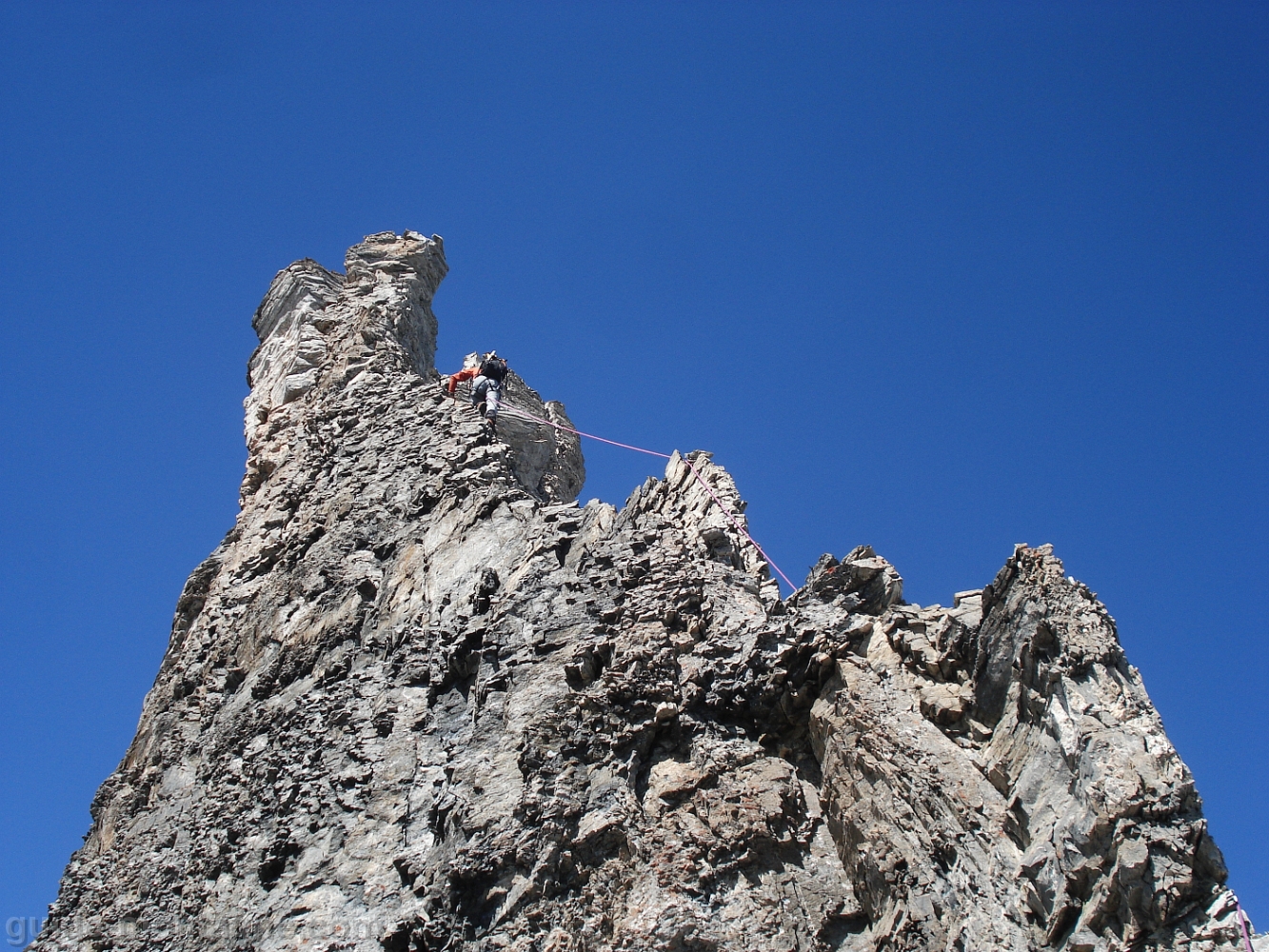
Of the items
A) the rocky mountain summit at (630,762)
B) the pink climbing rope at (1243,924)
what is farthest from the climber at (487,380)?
the pink climbing rope at (1243,924)

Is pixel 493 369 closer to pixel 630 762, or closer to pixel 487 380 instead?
pixel 487 380

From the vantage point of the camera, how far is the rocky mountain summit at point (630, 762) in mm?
8516

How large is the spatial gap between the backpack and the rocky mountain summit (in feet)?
21.7

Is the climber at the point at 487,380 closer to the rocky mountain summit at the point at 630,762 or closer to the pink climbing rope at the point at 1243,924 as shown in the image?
the rocky mountain summit at the point at 630,762

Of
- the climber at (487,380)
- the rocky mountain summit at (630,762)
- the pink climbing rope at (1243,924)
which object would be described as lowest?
the pink climbing rope at (1243,924)

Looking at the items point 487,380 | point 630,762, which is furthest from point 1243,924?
point 487,380

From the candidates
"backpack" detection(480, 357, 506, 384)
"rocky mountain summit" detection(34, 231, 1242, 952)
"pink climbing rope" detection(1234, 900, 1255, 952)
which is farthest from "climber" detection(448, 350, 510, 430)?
"pink climbing rope" detection(1234, 900, 1255, 952)

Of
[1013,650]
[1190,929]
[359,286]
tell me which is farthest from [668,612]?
[359,286]

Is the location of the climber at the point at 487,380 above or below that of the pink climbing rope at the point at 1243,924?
above

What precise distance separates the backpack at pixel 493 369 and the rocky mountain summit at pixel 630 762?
21.7 feet

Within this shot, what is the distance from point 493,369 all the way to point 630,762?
14.8 meters

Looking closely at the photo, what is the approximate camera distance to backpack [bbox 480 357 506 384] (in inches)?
940

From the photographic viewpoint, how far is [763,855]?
9.82 m

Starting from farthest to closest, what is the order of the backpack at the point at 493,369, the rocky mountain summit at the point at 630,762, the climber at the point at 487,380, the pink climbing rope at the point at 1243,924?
the backpack at the point at 493,369
the climber at the point at 487,380
the rocky mountain summit at the point at 630,762
the pink climbing rope at the point at 1243,924
